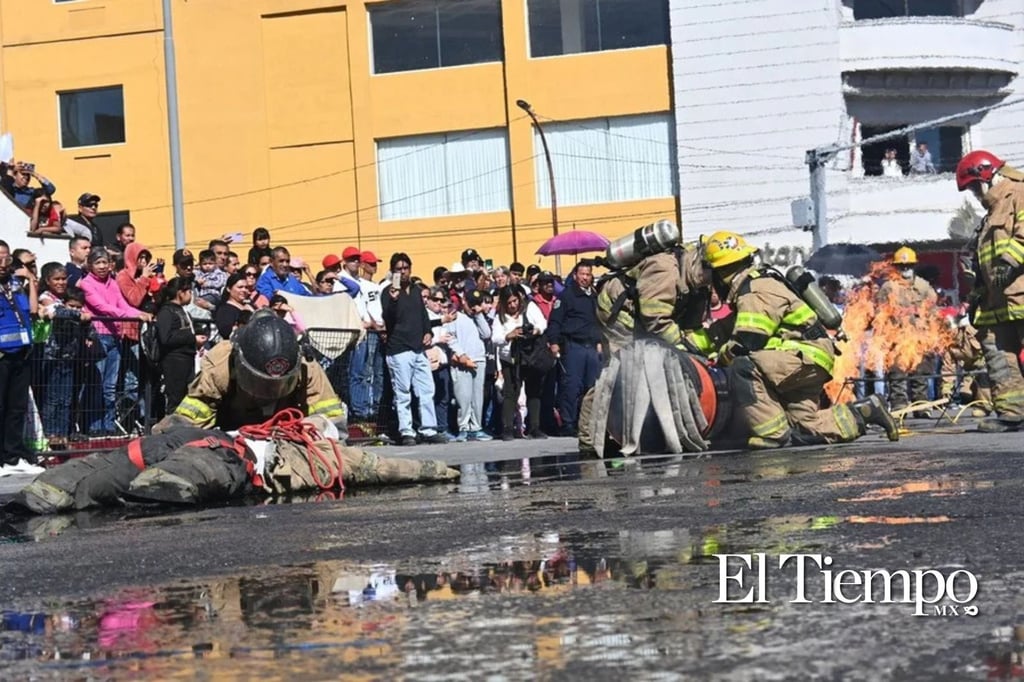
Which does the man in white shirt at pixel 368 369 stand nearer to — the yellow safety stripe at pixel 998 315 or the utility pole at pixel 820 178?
the yellow safety stripe at pixel 998 315

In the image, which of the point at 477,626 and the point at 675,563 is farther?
the point at 675,563

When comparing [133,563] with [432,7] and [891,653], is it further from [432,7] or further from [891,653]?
[432,7]

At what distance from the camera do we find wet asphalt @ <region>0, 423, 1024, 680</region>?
442 cm

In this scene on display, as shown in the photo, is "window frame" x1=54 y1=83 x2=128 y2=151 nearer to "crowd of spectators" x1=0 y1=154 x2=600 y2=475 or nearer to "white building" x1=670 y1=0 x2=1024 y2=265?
"white building" x1=670 y1=0 x2=1024 y2=265

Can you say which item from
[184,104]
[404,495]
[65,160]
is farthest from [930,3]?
[404,495]

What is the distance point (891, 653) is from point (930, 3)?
41.8 m

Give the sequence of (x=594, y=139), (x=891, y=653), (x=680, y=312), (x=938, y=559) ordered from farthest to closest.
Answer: (x=594, y=139) < (x=680, y=312) < (x=938, y=559) < (x=891, y=653)

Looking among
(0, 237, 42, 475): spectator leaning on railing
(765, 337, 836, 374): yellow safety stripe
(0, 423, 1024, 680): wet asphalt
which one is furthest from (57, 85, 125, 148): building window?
(0, 423, 1024, 680): wet asphalt

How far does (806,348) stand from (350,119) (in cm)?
3055

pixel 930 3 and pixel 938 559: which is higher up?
pixel 930 3

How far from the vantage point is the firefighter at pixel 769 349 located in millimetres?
13617

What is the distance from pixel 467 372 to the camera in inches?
745

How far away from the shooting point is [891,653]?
431 centimetres

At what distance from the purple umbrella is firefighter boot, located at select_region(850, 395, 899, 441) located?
52.2ft
